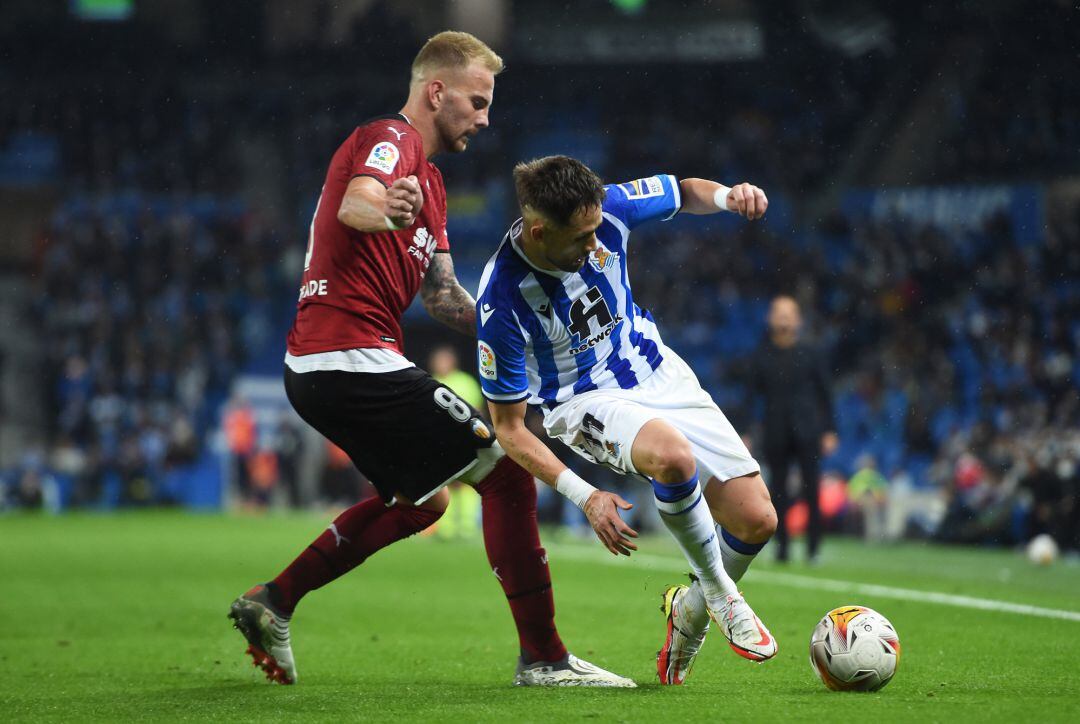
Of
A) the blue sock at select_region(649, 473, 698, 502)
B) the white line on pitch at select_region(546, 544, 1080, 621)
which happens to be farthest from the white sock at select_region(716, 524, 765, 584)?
the white line on pitch at select_region(546, 544, 1080, 621)

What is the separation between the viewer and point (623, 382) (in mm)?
5105

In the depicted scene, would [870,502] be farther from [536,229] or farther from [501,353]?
[536,229]

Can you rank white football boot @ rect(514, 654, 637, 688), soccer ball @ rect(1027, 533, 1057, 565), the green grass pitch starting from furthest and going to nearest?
1. soccer ball @ rect(1027, 533, 1057, 565)
2. white football boot @ rect(514, 654, 637, 688)
3. the green grass pitch

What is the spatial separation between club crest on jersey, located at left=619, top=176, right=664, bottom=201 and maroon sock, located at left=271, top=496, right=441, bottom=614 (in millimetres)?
1435

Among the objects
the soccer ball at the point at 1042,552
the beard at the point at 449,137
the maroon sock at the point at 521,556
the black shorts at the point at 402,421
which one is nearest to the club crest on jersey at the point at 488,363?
the black shorts at the point at 402,421

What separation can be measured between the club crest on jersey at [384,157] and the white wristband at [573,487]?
1189 mm

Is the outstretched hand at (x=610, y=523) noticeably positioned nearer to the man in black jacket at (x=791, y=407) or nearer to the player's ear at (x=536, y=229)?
the player's ear at (x=536, y=229)

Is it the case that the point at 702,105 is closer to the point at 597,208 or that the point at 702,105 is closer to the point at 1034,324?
the point at 1034,324

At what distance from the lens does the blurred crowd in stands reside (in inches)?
730

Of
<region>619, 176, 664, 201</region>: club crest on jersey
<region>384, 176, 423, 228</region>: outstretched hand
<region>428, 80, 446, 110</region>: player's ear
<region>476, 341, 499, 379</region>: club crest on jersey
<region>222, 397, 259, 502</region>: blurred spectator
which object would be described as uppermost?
<region>428, 80, 446, 110</region>: player's ear

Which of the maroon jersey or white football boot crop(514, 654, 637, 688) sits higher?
the maroon jersey

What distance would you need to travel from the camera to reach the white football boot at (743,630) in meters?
4.54

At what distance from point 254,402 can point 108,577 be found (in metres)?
15.4

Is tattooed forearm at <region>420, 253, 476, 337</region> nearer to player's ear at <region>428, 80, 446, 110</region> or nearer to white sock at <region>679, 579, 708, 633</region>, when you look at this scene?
player's ear at <region>428, 80, 446, 110</region>
